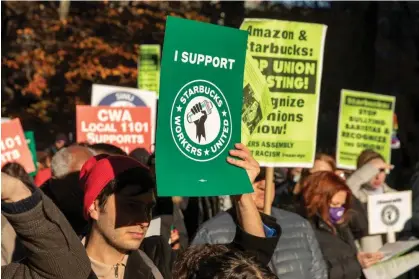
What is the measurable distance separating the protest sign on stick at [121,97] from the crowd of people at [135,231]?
4.33 meters

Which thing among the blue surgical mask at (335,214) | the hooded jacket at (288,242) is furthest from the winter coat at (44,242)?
the blue surgical mask at (335,214)

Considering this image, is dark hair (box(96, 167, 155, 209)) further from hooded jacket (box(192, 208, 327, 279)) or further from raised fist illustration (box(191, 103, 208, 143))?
hooded jacket (box(192, 208, 327, 279))

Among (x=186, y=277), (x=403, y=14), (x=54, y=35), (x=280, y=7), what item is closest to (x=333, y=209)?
(x=186, y=277)

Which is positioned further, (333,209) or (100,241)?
(333,209)

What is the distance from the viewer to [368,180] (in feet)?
30.0

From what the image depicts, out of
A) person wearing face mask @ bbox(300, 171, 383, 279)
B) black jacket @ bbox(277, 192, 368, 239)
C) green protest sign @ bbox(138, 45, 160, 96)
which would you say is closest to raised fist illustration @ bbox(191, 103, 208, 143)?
person wearing face mask @ bbox(300, 171, 383, 279)

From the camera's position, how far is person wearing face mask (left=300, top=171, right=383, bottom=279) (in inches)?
255

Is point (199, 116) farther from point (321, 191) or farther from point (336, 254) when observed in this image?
point (321, 191)

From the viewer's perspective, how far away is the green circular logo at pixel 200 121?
369cm

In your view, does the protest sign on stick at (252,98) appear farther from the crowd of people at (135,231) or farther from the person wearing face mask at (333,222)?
the person wearing face mask at (333,222)

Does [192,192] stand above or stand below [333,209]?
above

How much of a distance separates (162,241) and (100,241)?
0.34 m

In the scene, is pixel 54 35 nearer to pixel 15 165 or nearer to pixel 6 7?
pixel 6 7

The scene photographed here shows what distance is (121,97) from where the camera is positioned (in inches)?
443
